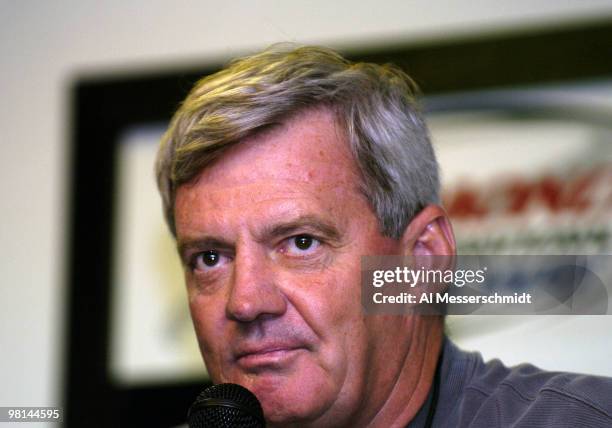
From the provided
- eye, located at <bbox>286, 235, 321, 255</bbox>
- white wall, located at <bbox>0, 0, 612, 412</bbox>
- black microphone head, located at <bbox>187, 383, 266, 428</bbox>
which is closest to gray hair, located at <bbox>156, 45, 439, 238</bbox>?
eye, located at <bbox>286, 235, 321, 255</bbox>

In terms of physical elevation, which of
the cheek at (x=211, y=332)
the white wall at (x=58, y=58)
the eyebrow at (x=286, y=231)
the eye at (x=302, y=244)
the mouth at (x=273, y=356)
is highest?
the white wall at (x=58, y=58)

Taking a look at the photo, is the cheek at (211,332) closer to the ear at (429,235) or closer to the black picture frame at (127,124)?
the ear at (429,235)

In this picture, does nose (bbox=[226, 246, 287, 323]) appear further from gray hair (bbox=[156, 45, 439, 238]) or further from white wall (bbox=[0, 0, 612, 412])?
white wall (bbox=[0, 0, 612, 412])

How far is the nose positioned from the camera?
1210 millimetres

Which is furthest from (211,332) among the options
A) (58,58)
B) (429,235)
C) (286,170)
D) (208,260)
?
(58,58)

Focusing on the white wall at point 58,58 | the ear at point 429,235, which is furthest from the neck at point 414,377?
the white wall at point 58,58

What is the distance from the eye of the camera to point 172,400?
2.26 m

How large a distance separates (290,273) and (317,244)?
61 mm

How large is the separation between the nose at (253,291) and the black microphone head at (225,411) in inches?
6.8

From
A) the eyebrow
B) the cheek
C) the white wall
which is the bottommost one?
the cheek

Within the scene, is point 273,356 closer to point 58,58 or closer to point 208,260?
point 208,260

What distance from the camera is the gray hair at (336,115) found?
1343mm

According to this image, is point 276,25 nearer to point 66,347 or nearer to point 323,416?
point 66,347

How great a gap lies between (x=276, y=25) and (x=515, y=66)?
2.13ft
